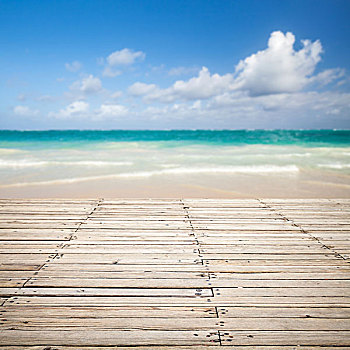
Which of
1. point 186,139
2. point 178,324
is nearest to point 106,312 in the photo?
point 178,324

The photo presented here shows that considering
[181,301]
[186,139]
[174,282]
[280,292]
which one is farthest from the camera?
[186,139]

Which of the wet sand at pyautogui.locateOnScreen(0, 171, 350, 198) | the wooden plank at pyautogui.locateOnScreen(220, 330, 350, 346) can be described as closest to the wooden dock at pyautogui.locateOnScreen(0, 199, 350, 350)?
the wooden plank at pyautogui.locateOnScreen(220, 330, 350, 346)

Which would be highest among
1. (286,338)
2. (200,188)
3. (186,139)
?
(186,139)

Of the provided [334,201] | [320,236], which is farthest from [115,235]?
[334,201]

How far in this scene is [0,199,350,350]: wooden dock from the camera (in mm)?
1783

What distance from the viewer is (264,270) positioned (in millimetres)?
2584

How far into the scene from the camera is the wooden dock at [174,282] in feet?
5.85

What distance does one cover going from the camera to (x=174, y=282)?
2.38m

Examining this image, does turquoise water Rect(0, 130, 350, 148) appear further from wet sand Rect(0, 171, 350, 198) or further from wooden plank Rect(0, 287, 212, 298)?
wooden plank Rect(0, 287, 212, 298)

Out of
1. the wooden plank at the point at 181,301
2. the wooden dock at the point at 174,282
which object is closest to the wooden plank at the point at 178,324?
the wooden dock at the point at 174,282

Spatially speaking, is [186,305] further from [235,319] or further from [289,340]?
[289,340]

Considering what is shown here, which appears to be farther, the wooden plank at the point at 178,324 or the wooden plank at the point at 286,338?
the wooden plank at the point at 178,324

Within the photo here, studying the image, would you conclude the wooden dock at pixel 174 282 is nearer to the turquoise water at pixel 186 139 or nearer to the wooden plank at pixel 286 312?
the wooden plank at pixel 286 312

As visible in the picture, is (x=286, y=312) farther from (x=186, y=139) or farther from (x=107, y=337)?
(x=186, y=139)
